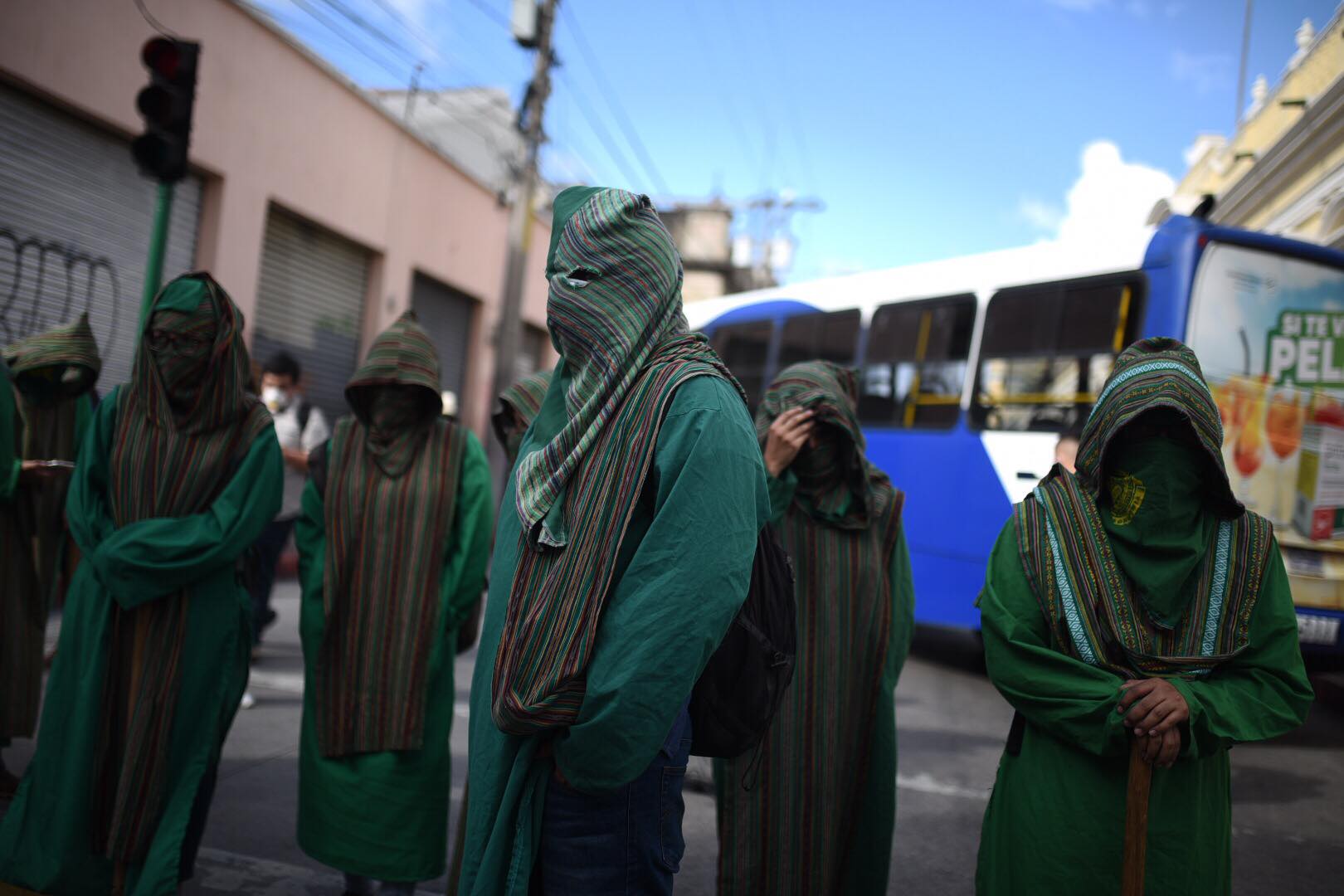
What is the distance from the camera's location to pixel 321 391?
12438mm

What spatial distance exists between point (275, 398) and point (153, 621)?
4027 millimetres

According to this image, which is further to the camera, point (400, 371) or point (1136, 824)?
point (400, 371)

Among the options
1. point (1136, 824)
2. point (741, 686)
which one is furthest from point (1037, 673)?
point (741, 686)

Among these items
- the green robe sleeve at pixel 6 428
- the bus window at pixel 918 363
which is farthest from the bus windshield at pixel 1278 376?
the green robe sleeve at pixel 6 428

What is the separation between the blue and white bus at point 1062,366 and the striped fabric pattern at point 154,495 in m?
5.61

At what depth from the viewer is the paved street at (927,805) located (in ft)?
12.0

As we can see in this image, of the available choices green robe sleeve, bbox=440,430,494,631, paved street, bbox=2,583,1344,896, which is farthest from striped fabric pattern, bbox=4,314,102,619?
green robe sleeve, bbox=440,430,494,631

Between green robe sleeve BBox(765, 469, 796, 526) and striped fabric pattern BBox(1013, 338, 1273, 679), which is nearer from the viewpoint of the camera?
striped fabric pattern BBox(1013, 338, 1273, 679)

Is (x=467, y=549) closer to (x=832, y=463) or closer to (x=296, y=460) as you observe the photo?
(x=832, y=463)

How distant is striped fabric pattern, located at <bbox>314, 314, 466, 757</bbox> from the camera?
3.29 m

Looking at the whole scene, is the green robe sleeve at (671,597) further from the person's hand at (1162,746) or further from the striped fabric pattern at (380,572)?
the striped fabric pattern at (380,572)

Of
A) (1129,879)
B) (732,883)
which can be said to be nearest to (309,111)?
(732,883)

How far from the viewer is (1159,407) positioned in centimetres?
220

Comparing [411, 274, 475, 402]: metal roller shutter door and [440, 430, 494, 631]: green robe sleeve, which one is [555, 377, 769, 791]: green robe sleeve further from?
[411, 274, 475, 402]: metal roller shutter door
